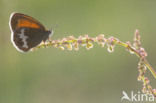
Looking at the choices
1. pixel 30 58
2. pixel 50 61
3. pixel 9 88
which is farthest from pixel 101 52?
pixel 9 88

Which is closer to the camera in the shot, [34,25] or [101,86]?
[34,25]

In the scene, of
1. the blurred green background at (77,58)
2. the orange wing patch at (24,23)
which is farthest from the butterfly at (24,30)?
the blurred green background at (77,58)

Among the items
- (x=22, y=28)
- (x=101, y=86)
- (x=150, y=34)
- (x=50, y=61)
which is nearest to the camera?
(x=22, y=28)

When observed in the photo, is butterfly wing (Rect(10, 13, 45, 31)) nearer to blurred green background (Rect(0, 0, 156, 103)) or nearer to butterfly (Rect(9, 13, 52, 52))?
butterfly (Rect(9, 13, 52, 52))

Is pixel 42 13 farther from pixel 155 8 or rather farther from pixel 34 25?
pixel 34 25

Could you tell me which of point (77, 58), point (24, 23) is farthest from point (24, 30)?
point (77, 58)

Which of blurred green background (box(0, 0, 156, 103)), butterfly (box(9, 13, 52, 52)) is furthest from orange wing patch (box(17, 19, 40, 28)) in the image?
blurred green background (box(0, 0, 156, 103))
